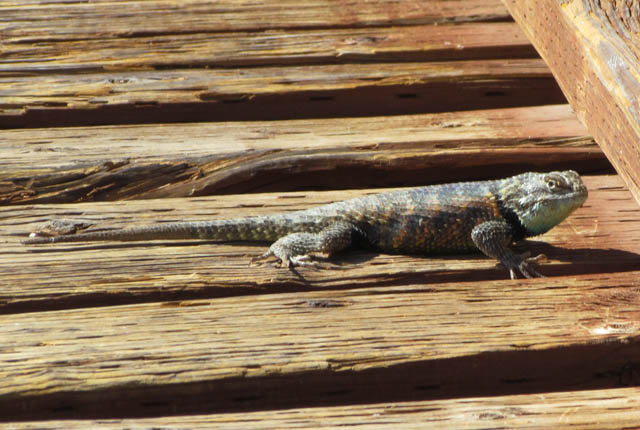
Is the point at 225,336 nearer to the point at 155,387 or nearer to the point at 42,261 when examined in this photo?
the point at 155,387

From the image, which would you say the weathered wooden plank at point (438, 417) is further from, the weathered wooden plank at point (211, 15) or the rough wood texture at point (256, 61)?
the weathered wooden plank at point (211, 15)

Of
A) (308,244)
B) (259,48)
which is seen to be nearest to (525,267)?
(308,244)

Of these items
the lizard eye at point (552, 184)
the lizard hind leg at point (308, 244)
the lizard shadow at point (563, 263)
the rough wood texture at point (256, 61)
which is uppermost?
the rough wood texture at point (256, 61)

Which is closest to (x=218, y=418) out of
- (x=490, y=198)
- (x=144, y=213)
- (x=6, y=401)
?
(x=6, y=401)

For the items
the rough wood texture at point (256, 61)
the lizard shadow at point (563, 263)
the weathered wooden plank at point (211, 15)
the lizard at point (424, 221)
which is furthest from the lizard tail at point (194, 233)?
the weathered wooden plank at point (211, 15)

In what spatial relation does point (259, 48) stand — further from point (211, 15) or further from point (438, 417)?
point (438, 417)
